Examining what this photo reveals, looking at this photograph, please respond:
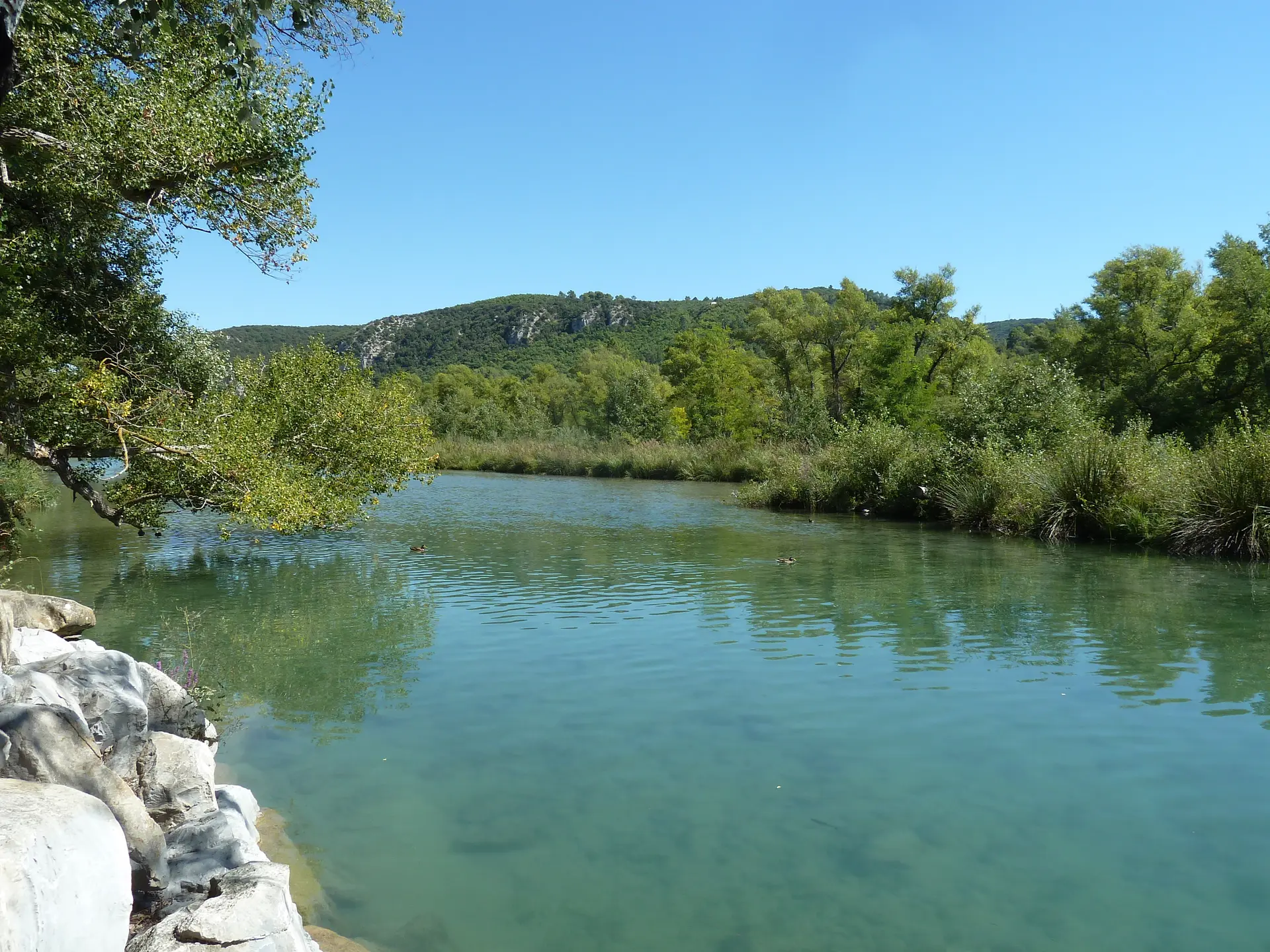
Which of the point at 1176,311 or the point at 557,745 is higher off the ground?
the point at 1176,311

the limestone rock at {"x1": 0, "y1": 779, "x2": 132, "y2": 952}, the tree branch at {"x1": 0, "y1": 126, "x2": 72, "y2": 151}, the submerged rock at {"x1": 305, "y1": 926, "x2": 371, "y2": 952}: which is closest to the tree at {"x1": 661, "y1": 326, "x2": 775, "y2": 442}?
the tree branch at {"x1": 0, "y1": 126, "x2": 72, "y2": 151}

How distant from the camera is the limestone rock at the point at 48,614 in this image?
8.80m

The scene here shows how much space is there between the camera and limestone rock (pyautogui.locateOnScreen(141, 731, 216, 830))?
562 cm

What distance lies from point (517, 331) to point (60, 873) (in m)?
152

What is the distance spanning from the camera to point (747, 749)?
8250 mm

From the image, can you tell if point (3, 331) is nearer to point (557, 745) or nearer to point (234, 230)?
point (234, 230)

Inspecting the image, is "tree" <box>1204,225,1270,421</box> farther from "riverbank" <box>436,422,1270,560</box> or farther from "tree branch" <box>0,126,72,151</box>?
"tree branch" <box>0,126,72,151</box>

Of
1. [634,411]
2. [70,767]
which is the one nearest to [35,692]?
[70,767]

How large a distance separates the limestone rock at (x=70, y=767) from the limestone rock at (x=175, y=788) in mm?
756

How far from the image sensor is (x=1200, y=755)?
8.01m

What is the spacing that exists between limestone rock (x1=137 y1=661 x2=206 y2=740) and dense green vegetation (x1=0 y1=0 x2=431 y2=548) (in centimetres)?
410

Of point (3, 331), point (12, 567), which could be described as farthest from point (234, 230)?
point (12, 567)

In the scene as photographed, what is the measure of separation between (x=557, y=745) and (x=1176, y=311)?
4295 centimetres

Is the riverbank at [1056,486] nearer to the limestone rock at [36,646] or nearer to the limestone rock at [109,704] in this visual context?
the limestone rock at [109,704]
